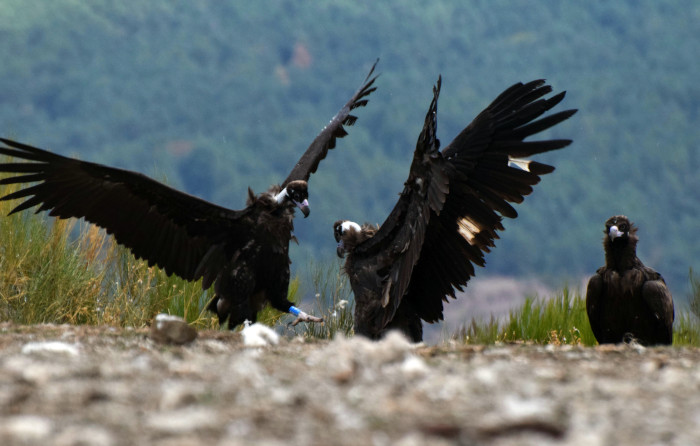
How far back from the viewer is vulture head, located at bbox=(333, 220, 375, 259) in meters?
5.86

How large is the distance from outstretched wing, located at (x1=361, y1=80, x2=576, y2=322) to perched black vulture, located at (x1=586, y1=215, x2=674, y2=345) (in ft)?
3.98

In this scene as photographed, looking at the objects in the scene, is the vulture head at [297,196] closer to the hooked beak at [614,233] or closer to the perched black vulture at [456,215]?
the perched black vulture at [456,215]

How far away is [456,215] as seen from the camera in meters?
5.74

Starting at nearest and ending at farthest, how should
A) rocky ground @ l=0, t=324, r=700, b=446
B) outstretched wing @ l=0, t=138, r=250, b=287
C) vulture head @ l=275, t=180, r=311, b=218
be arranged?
rocky ground @ l=0, t=324, r=700, b=446 → outstretched wing @ l=0, t=138, r=250, b=287 → vulture head @ l=275, t=180, r=311, b=218

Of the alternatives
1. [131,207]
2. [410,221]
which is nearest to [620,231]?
[410,221]

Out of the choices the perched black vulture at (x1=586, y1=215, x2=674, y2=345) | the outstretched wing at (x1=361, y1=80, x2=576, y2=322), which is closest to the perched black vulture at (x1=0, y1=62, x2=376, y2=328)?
the outstretched wing at (x1=361, y1=80, x2=576, y2=322)

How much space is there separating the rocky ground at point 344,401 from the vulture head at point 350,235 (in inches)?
86.0

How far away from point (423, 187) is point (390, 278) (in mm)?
744

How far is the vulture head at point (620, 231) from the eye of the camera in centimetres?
624

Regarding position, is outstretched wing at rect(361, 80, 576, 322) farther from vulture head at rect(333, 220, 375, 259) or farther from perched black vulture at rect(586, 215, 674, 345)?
perched black vulture at rect(586, 215, 674, 345)

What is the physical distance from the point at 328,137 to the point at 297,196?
166 centimetres

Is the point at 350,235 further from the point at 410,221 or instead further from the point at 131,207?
the point at 131,207

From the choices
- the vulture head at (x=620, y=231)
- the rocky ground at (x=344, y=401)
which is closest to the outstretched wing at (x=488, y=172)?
the vulture head at (x=620, y=231)

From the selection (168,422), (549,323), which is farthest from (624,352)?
(549,323)
